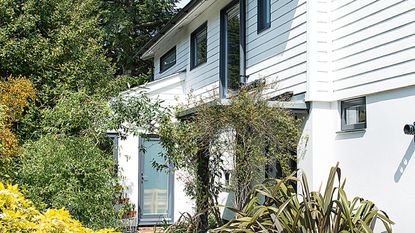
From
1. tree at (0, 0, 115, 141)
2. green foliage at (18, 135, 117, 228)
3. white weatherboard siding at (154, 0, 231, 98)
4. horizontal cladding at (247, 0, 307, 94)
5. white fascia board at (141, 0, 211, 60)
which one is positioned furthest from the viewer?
white fascia board at (141, 0, 211, 60)

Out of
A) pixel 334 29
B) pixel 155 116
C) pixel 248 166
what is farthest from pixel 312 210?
pixel 155 116

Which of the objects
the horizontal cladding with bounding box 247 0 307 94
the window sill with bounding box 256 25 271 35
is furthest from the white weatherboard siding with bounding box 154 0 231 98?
the window sill with bounding box 256 25 271 35

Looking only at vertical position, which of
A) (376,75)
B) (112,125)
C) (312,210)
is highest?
(376,75)

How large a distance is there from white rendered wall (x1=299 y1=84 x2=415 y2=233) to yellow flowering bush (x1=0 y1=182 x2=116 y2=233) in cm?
372

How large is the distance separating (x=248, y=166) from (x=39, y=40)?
5.99 meters

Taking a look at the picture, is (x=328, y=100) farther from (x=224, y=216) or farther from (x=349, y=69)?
(x=224, y=216)

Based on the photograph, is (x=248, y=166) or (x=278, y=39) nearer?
(x=248, y=166)

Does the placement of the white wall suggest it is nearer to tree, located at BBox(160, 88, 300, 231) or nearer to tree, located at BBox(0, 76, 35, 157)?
tree, located at BBox(160, 88, 300, 231)

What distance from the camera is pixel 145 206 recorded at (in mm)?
12648

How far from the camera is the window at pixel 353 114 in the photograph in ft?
22.8

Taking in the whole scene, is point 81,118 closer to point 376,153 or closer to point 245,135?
point 245,135

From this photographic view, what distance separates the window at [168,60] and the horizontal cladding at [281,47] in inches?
238

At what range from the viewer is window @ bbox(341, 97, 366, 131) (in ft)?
22.8

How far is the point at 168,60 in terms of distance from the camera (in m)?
16.3
